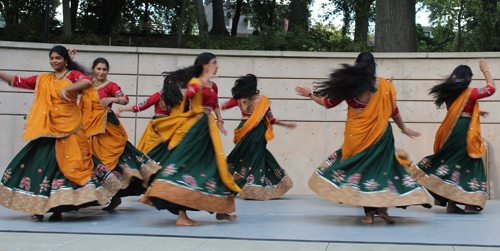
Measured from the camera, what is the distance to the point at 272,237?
170 inches

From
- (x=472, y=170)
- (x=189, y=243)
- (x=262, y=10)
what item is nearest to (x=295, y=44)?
(x=472, y=170)

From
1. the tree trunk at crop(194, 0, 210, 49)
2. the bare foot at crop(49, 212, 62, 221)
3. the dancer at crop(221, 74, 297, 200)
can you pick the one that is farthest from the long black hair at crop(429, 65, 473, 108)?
the tree trunk at crop(194, 0, 210, 49)

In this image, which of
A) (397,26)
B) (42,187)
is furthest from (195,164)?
(397,26)

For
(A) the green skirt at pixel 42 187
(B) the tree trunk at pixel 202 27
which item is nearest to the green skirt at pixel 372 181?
(A) the green skirt at pixel 42 187

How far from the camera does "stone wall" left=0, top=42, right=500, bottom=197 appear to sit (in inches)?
401

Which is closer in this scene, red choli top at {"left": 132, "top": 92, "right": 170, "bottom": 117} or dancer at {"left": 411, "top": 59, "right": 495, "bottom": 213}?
dancer at {"left": 411, "top": 59, "right": 495, "bottom": 213}

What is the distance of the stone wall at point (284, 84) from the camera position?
10.2 m

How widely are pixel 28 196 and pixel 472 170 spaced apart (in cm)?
494

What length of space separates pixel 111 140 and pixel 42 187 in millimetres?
1472

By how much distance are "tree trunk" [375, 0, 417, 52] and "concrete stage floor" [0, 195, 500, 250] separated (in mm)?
5694

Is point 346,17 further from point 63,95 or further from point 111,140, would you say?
point 63,95

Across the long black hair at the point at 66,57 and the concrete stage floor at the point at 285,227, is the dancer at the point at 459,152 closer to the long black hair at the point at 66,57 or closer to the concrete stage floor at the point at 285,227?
the concrete stage floor at the point at 285,227

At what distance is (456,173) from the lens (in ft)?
20.7

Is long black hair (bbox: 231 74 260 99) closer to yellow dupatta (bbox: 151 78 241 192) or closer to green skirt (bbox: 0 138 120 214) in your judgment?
yellow dupatta (bbox: 151 78 241 192)
